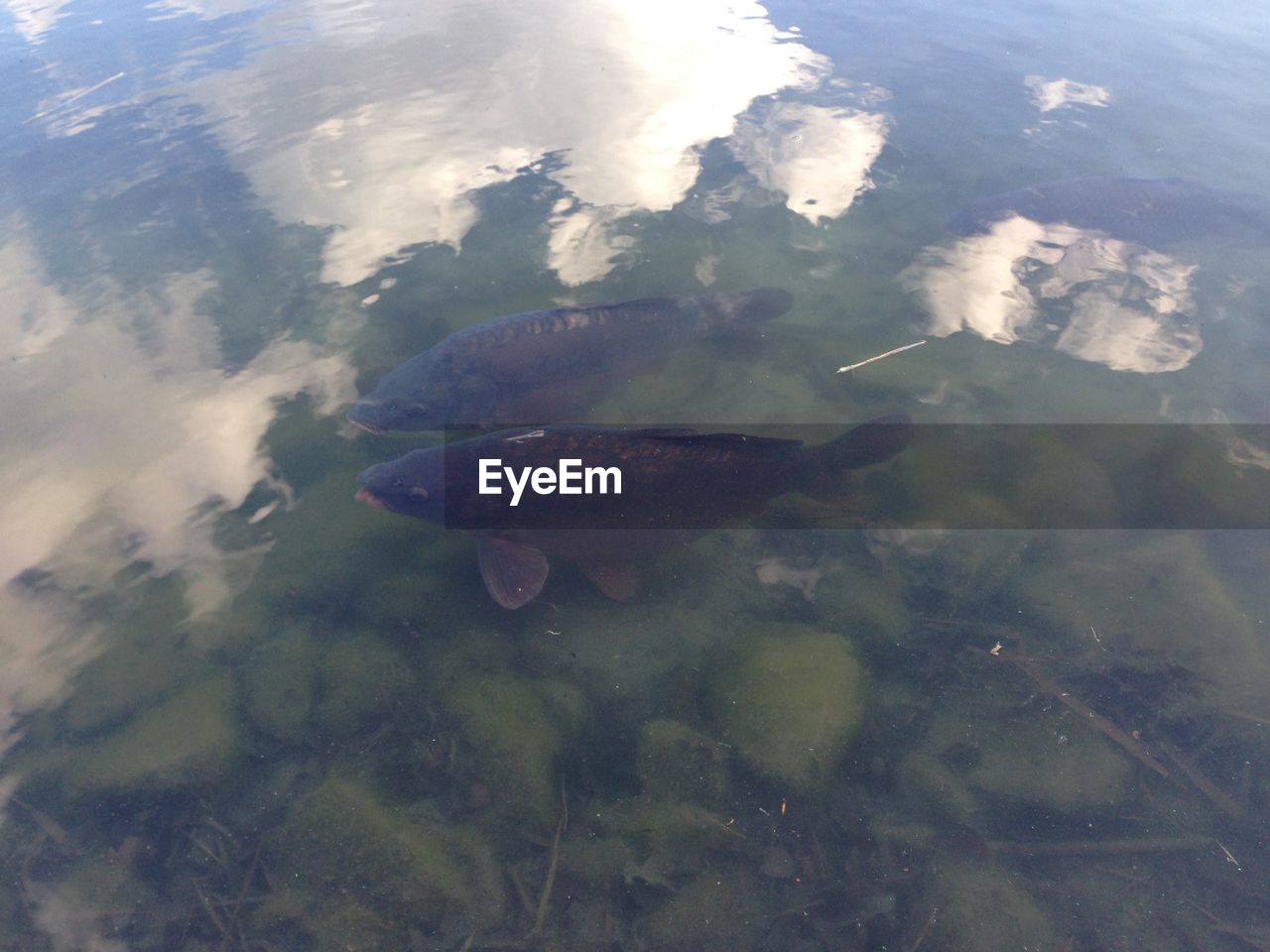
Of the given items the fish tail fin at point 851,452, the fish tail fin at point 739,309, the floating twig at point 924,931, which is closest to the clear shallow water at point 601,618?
the floating twig at point 924,931

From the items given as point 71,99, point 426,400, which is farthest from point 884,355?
point 71,99

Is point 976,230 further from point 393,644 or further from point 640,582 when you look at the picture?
point 393,644

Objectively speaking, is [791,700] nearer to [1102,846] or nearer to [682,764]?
[682,764]

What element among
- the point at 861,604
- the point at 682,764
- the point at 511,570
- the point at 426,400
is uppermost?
the point at 426,400

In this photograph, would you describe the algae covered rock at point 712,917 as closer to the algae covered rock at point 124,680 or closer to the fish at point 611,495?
the fish at point 611,495

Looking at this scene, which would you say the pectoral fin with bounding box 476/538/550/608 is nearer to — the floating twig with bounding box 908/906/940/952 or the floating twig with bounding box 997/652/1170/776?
the floating twig with bounding box 908/906/940/952
